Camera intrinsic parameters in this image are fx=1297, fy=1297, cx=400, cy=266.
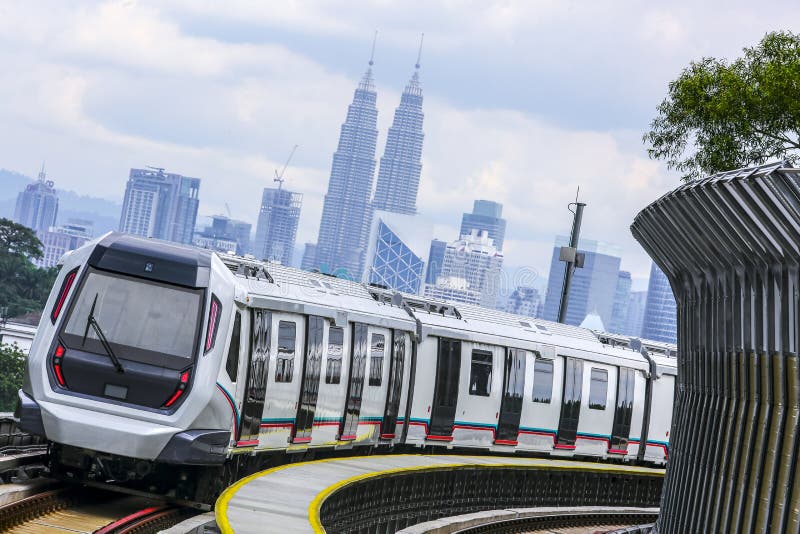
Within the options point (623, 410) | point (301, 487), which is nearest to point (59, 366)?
point (301, 487)

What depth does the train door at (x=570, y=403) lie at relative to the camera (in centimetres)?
2862

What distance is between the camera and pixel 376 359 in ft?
74.1

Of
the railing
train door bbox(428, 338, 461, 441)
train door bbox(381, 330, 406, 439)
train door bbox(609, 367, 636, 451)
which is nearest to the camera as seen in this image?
the railing

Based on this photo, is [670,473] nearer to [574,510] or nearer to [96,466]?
[96,466]

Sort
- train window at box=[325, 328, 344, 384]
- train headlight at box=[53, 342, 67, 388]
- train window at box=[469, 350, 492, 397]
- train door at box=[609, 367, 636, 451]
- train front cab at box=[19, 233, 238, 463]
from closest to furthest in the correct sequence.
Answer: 1. train front cab at box=[19, 233, 238, 463]
2. train headlight at box=[53, 342, 67, 388]
3. train window at box=[325, 328, 344, 384]
4. train window at box=[469, 350, 492, 397]
5. train door at box=[609, 367, 636, 451]

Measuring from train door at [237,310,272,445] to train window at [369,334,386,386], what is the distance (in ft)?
15.3

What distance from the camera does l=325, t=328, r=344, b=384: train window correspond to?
20406 mm

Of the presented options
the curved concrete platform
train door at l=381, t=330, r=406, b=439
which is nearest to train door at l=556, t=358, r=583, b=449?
the curved concrete platform

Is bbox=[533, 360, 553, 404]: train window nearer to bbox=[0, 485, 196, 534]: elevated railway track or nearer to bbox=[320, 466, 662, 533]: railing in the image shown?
bbox=[320, 466, 662, 533]: railing

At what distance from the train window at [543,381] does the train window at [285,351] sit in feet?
32.9

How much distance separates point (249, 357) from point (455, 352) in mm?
9255

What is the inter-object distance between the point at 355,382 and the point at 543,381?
7.52m

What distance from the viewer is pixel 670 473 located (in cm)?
1473

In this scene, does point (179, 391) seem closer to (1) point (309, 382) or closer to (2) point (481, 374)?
(1) point (309, 382)
